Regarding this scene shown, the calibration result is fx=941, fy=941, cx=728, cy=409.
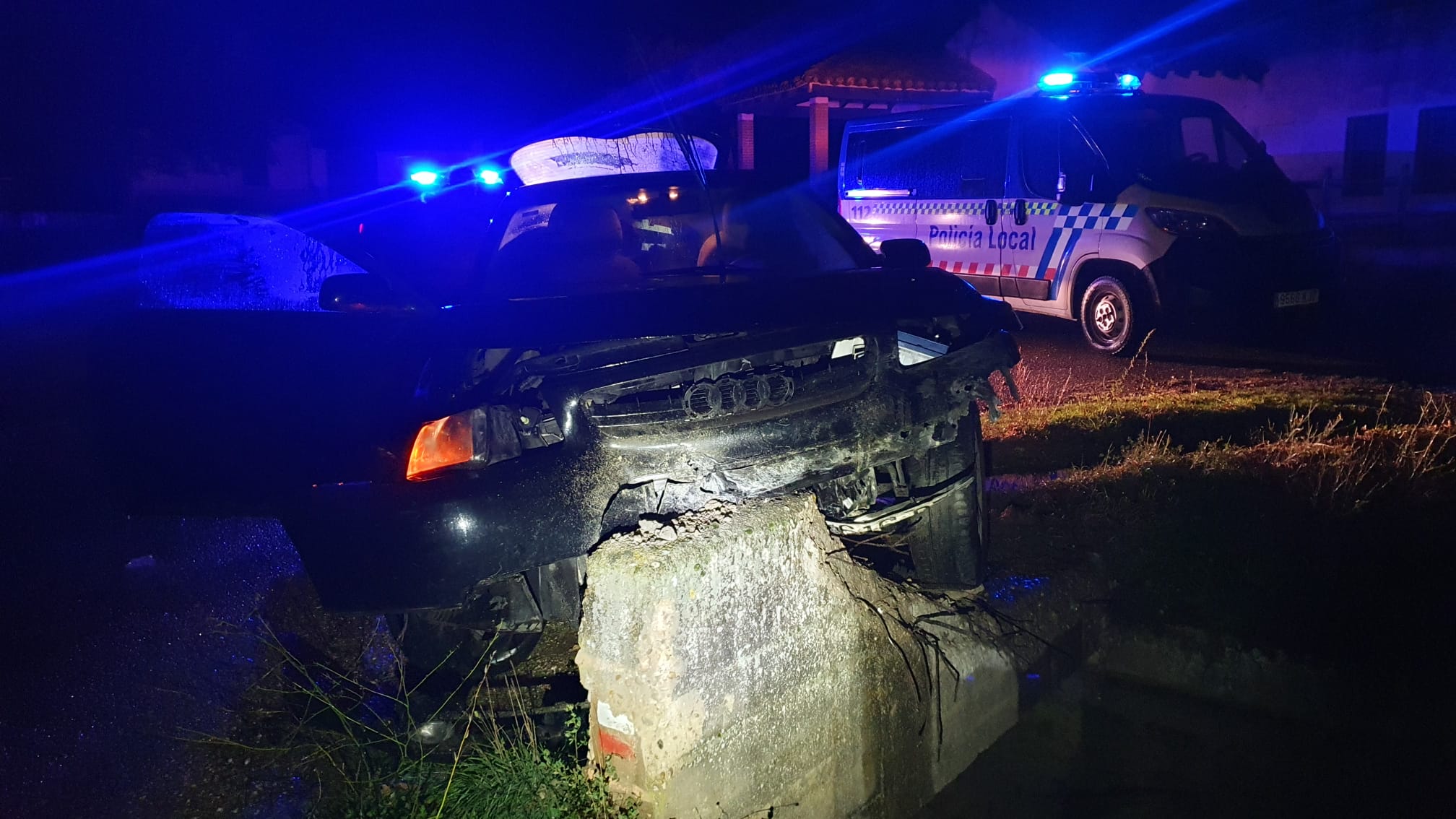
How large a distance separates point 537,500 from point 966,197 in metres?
7.30

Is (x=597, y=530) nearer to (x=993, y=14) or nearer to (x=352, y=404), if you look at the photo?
(x=352, y=404)

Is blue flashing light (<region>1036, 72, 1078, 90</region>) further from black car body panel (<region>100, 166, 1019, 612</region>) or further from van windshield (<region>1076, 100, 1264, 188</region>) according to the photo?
black car body panel (<region>100, 166, 1019, 612</region>)

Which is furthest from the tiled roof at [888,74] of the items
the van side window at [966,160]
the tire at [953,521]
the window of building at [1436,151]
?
the tire at [953,521]

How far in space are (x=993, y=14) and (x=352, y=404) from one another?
630 inches

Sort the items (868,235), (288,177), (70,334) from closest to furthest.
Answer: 1. (70,334)
2. (868,235)
3. (288,177)

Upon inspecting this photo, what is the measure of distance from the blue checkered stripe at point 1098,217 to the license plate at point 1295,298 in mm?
1266

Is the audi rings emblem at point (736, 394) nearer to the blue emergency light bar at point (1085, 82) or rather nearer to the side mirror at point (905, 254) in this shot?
the side mirror at point (905, 254)

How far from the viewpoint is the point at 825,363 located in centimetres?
290

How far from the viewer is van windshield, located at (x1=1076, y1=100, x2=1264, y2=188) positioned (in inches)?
297

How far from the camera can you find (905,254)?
402cm

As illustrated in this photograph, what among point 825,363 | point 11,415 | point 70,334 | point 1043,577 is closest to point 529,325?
point 825,363

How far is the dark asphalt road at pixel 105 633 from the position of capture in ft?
8.43

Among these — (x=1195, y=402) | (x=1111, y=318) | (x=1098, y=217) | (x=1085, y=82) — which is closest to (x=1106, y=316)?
(x=1111, y=318)

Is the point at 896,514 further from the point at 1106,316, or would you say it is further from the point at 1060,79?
the point at 1060,79
